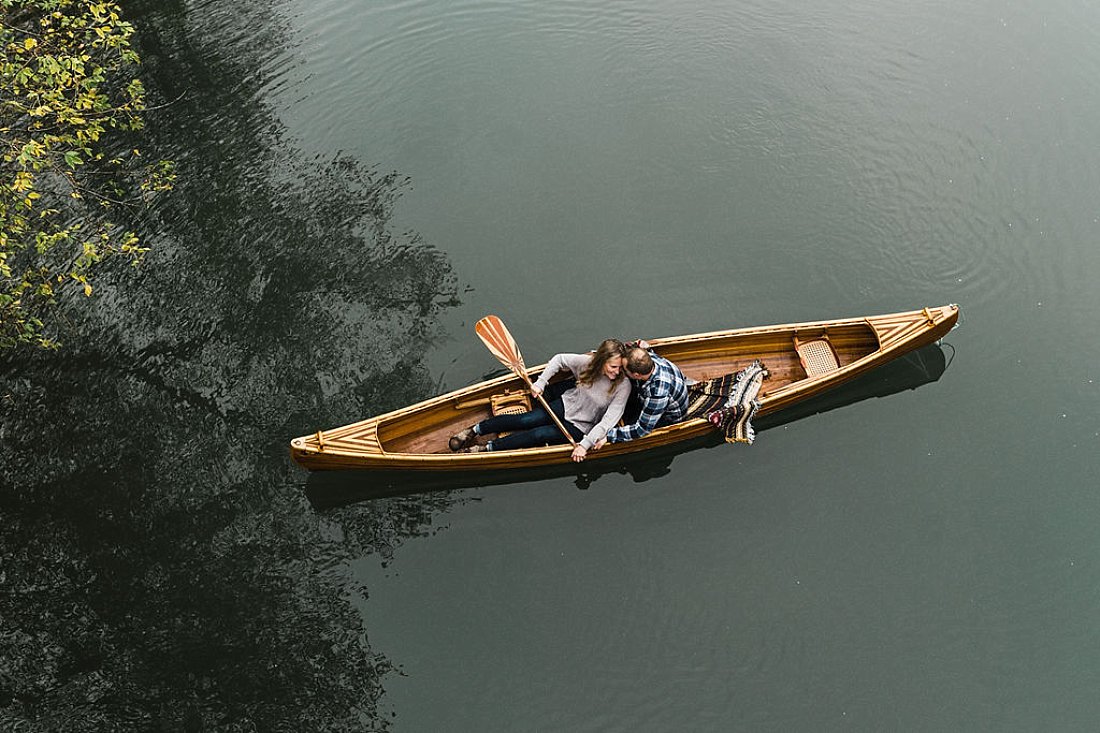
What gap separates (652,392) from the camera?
9.16m

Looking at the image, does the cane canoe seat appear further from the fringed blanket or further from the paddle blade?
the paddle blade

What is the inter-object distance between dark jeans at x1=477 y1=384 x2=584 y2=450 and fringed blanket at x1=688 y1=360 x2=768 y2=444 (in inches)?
56.5

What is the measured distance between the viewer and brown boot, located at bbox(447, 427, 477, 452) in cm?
974

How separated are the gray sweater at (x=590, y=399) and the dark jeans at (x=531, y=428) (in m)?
0.13

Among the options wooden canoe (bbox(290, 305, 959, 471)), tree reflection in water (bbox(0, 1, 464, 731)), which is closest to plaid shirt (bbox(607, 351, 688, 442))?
wooden canoe (bbox(290, 305, 959, 471))

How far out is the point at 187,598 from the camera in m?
9.13

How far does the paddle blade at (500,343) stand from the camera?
10062 millimetres

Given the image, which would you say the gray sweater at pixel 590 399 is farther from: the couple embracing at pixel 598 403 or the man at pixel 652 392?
the man at pixel 652 392

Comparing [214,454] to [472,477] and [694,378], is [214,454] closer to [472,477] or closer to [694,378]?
[472,477]

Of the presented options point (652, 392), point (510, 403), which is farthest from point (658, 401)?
point (510, 403)

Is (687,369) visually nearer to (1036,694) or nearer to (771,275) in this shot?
(771,275)

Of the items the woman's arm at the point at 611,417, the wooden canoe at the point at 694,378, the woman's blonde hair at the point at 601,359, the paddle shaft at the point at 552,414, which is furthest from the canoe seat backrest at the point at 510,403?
the woman's arm at the point at 611,417

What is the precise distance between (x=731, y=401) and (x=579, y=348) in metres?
2.29

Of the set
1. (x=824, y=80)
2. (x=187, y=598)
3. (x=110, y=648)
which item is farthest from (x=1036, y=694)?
(x=824, y=80)
